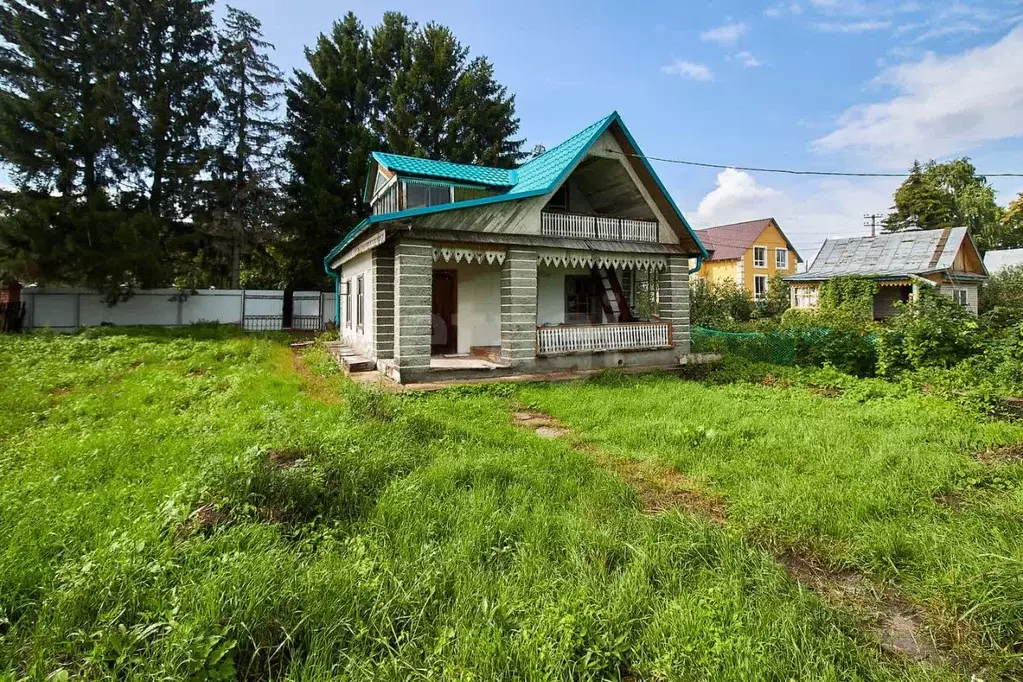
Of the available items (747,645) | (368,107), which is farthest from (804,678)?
(368,107)

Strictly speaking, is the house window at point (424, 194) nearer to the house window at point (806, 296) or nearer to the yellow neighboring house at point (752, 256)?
the house window at point (806, 296)

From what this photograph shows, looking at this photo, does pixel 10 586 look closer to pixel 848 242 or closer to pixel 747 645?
pixel 747 645

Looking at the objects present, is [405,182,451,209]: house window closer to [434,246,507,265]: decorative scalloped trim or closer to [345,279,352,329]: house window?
[434,246,507,265]: decorative scalloped trim

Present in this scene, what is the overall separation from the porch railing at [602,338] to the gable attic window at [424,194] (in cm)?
448

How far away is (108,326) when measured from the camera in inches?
818

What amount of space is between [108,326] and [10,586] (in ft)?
75.1

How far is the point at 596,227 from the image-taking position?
1280cm

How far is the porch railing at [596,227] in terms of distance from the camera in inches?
477

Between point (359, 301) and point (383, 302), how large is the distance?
3.57 meters

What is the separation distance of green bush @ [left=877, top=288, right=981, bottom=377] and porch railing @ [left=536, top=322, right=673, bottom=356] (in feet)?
16.2

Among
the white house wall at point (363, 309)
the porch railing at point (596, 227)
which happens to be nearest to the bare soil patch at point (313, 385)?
the white house wall at point (363, 309)

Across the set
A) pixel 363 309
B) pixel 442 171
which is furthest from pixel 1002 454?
pixel 363 309

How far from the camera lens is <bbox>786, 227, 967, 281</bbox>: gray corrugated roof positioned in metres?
24.3

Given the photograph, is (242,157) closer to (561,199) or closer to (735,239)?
(561,199)
